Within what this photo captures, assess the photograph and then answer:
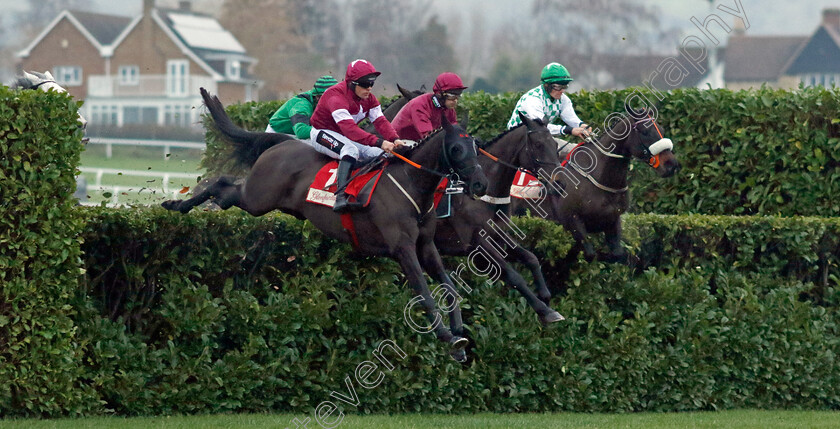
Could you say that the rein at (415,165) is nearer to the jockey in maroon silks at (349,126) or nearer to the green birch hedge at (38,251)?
the jockey in maroon silks at (349,126)

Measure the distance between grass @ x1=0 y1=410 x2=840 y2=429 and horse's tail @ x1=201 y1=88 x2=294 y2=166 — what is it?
2181 millimetres

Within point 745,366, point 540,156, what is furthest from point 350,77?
point 745,366

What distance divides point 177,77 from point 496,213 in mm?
37573

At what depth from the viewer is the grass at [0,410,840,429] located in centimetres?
669

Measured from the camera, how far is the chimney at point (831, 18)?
49438mm

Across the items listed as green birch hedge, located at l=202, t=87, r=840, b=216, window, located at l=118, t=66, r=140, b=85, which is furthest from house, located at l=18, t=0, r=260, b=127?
green birch hedge, located at l=202, t=87, r=840, b=216

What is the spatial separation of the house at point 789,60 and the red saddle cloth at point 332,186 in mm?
43436

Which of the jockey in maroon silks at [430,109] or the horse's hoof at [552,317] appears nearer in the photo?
the horse's hoof at [552,317]

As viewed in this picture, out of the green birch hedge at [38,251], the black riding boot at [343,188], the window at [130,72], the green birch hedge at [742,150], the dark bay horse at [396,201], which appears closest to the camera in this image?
the green birch hedge at [38,251]

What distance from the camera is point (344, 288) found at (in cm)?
755

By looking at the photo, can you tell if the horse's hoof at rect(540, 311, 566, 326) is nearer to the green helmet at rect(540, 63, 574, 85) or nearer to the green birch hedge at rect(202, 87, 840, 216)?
the green helmet at rect(540, 63, 574, 85)

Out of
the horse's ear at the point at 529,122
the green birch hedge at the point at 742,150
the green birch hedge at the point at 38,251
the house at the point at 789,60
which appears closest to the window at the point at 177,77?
the house at the point at 789,60

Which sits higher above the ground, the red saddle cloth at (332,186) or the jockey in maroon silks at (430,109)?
the jockey in maroon silks at (430,109)

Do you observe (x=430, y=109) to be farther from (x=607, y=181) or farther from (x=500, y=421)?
(x=500, y=421)
